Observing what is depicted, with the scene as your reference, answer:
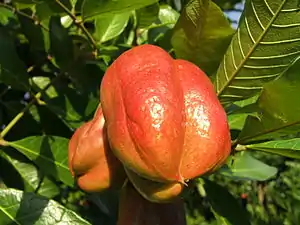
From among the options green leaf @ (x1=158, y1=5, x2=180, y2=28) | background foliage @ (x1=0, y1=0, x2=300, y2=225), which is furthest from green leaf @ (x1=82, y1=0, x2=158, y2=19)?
green leaf @ (x1=158, y1=5, x2=180, y2=28)

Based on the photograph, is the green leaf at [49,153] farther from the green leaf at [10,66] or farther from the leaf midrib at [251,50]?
the leaf midrib at [251,50]

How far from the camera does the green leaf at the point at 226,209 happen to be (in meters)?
0.99

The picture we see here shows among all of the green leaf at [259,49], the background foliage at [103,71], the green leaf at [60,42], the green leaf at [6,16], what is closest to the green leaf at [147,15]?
the background foliage at [103,71]

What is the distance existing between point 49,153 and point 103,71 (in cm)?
21

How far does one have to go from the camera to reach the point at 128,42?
4.00 feet

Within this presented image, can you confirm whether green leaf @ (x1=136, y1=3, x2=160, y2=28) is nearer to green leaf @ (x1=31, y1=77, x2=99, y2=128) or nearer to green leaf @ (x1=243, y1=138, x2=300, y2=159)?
green leaf @ (x1=31, y1=77, x2=99, y2=128)

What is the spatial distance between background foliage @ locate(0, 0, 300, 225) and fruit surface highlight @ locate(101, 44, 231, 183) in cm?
9

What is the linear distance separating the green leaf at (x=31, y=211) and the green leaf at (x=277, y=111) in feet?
0.85

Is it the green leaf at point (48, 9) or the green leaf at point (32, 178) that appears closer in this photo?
the green leaf at point (48, 9)

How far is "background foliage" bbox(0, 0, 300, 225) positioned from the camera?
71cm

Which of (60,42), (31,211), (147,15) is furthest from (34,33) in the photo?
(31,211)

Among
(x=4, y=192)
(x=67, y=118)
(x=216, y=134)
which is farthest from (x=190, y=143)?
(x=67, y=118)

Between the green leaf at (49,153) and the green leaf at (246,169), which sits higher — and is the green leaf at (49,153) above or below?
above

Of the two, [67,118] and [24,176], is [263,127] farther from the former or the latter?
[24,176]
